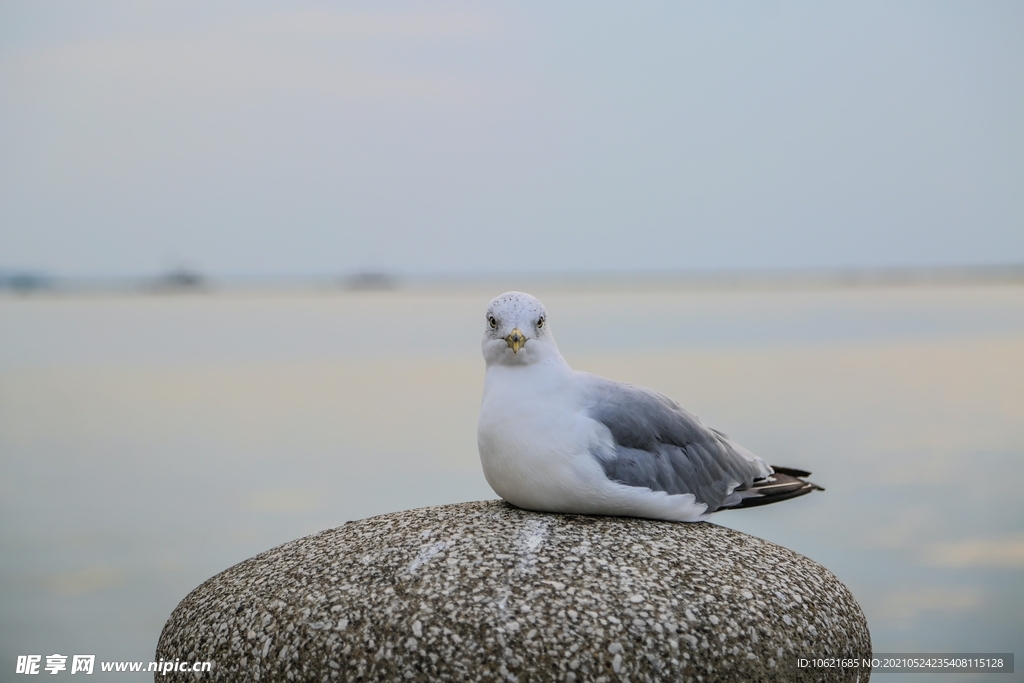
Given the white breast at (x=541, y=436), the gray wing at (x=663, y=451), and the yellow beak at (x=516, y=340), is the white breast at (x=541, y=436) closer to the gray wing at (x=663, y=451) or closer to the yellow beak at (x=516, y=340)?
the gray wing at (x=663, y=451)

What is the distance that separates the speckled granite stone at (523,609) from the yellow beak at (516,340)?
992mm

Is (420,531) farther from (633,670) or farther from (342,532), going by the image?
(633,670)

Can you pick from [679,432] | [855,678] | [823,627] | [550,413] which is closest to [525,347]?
[550,413]

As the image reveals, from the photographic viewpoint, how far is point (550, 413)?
18.3ft

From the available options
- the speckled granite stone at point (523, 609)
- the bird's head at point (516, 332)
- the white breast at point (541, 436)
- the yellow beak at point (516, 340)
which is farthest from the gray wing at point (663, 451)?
the yellow beak at point (516, 340)

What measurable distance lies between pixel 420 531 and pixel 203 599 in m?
1.26

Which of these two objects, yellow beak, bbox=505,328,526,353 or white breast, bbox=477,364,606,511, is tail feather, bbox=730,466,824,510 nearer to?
white breast, bbox=477,364,606,511

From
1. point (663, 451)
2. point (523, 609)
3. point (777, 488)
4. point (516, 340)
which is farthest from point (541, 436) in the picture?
point (777, 488)

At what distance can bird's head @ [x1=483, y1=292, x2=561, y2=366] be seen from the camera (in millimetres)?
5496

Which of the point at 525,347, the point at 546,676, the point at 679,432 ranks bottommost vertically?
the point at 546,676

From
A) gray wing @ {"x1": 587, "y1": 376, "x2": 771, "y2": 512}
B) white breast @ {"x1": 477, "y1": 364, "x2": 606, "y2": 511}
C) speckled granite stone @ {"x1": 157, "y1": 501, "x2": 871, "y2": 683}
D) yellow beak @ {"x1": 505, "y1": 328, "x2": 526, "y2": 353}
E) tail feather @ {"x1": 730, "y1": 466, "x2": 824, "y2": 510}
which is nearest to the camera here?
speckled granite stone @ {"x1": 157, "y1": 501, "x2": 871, "y2": 683}

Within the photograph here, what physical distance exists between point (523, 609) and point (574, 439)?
3.17 ft

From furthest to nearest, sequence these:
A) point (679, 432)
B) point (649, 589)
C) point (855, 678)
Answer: point (679, 432) → point (855, 678) → point (649, 589)

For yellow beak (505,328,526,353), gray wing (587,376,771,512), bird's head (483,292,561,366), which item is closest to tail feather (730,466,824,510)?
gray wing (587,376,771,512)
